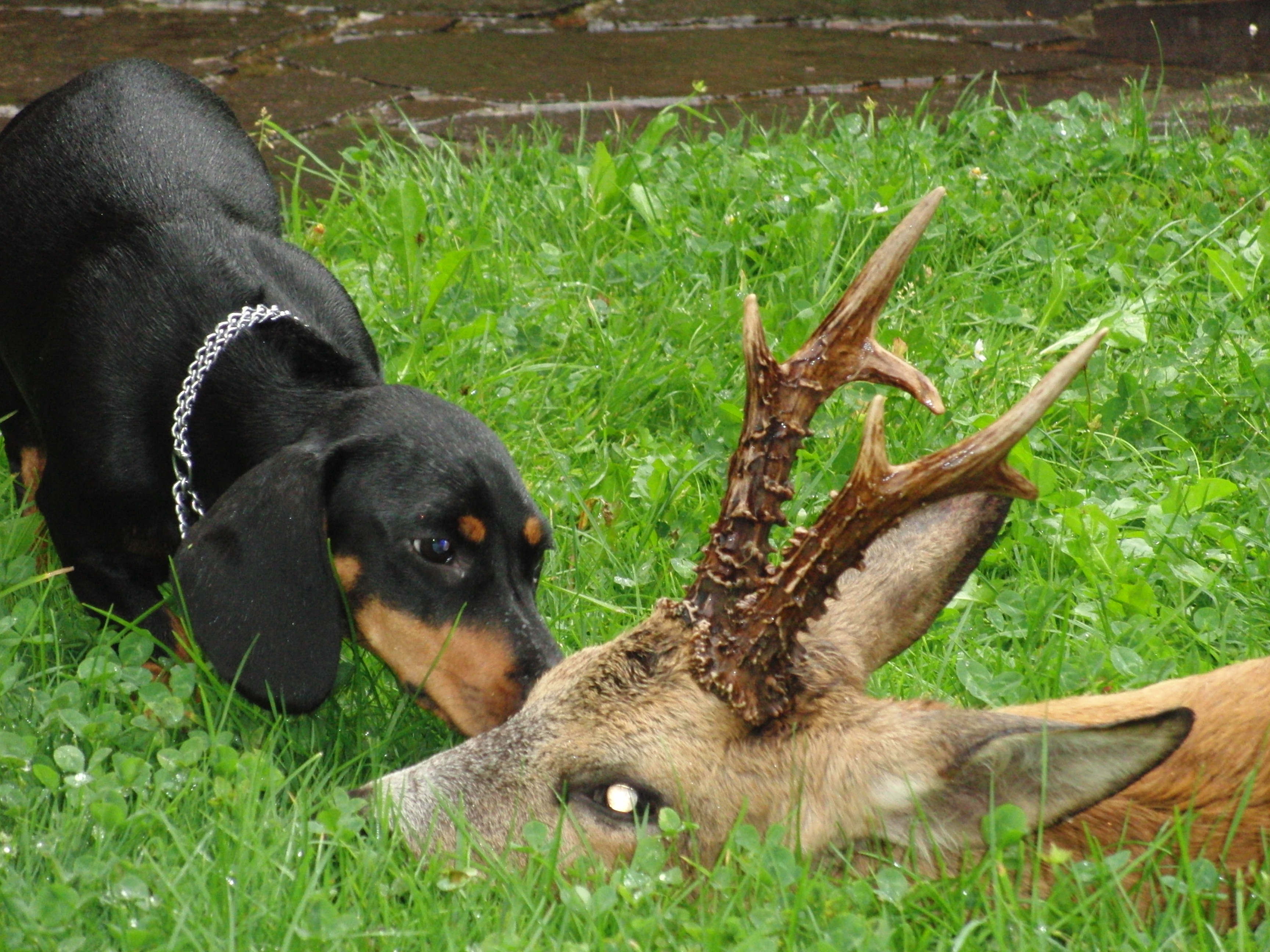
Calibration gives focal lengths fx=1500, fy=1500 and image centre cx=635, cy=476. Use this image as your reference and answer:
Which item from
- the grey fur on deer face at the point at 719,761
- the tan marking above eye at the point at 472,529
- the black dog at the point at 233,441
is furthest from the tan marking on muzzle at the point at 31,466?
the grey fur on deer face at the point at 719,761

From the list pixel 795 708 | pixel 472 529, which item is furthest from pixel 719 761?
pixel 472 529

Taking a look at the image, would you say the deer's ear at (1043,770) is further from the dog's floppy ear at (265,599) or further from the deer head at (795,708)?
the dog's floppy ear at (265,599)

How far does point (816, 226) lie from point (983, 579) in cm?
171

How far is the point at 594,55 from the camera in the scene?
25.5ft

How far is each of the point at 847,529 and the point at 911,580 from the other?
1.64ft

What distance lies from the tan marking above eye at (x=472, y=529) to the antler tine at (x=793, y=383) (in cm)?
91

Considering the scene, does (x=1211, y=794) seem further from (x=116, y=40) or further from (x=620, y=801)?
(x=116, y=40)

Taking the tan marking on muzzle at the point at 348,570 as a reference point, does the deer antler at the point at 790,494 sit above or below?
above

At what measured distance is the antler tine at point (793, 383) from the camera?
2.38 m

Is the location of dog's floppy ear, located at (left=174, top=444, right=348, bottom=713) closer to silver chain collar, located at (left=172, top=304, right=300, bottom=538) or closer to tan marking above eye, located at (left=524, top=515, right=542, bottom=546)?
silver chain collar, located at (left=172, top=304, right=300, bottom=538)

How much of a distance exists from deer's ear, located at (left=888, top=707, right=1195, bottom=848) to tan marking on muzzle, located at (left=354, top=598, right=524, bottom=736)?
92cm

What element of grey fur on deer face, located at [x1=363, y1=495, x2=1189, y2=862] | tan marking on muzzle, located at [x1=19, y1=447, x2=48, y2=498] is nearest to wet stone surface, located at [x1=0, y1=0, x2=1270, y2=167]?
tan marking on muzzle, located at [x1=19, y1=447, x2=48, y2=498]

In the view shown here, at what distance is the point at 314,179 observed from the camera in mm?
5941

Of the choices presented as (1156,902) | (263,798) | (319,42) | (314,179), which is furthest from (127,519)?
(319,42)
